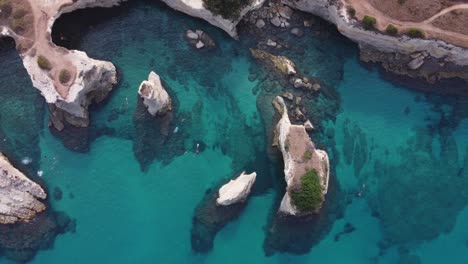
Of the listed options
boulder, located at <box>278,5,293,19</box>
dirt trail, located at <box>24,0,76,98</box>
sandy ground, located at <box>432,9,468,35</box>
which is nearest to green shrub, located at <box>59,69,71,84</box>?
dirt trail, located at <box>24,0,76,98</box>

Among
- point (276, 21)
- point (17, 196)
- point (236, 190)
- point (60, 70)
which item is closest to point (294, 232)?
point (236, 190)

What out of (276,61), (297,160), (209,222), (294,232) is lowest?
(209,222)

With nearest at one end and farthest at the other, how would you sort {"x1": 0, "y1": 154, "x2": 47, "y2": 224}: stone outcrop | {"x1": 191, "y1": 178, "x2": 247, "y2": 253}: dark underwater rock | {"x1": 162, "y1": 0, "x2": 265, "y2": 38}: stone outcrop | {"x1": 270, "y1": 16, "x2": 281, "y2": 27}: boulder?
1. {"x1": 0, "y1": 154, "x2": 47, "y2": 224}: stone outcrop
2. {"x1": 191, "y1": 178, "x2": 247, "y2": 253}: dark underwater rock
3. {"x1": 162, "y1": 0, "x2": 265, "y2": 38}: stone outcrop
4. {"x1": 270, "y1": 16, "x2": 281, "y2": 27}: boulder

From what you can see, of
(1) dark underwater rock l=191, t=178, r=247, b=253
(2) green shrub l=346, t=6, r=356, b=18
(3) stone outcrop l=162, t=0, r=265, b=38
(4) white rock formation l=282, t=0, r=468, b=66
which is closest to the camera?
(2) green shrub l=346, t=6, r=356, b=18

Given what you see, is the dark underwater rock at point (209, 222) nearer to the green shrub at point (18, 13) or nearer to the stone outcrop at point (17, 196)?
the stone outcrop at point (17, 196)

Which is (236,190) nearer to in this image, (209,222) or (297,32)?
(209,222)

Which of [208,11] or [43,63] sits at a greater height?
[208,11]

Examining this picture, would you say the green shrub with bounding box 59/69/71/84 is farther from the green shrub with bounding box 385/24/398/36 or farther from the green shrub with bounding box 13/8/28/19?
the green shrub with bounding box 385/24/398/36
